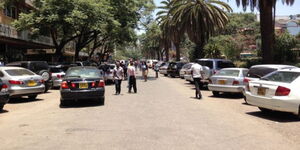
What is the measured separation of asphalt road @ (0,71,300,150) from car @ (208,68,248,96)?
2.46 meters

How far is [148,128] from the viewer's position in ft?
26.3

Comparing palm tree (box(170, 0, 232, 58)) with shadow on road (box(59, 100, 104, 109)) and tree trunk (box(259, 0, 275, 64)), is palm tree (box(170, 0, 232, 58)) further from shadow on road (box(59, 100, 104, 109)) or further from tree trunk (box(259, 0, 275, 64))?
shadow on road (box(59, 100, 104, 109))

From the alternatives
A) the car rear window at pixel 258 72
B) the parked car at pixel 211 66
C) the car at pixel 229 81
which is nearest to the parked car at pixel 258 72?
the car rear window at pixel 258 72

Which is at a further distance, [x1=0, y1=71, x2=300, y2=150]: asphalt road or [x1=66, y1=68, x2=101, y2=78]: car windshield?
[x1=66, y1=68, x2=101, y2=78]: car windshield

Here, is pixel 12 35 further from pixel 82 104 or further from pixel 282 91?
pixel 282 91

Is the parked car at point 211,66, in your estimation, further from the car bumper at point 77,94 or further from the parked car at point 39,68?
the parked car at point 39,68

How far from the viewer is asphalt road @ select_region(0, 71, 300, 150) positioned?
662 centimetres

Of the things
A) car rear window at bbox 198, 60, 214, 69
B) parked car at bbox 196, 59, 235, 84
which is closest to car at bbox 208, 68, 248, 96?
parked car at bbox 196, 59, 235, 84

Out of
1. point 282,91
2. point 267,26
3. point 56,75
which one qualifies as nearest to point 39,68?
point 56,75

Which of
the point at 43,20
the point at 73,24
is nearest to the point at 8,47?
the point at 43,20

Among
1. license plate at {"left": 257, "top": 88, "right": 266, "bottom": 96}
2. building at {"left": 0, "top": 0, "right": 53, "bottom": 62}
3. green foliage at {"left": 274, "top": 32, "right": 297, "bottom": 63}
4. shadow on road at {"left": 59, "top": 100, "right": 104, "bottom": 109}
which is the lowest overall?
shadow on road at {"left": 59, "top": 100, "right": 104, "bottom": 109}

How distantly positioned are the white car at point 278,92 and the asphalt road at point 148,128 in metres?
0.42

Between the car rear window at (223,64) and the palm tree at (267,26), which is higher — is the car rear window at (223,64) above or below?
below

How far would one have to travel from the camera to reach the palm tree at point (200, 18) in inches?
1305
